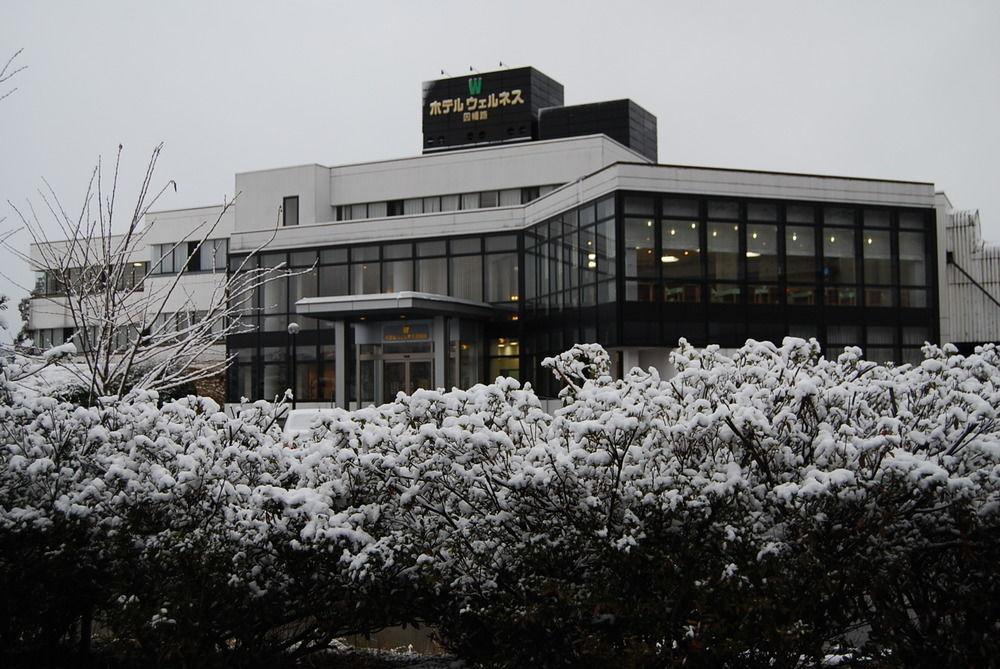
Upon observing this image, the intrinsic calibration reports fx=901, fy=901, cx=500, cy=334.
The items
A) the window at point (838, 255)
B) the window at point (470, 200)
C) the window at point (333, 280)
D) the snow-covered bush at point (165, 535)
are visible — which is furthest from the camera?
the window at point (470, 200)

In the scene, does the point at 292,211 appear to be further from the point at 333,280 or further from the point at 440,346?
the point at 440,346

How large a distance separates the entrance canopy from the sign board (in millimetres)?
28709

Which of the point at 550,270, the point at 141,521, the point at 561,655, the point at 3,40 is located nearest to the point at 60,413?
the point at 141,521

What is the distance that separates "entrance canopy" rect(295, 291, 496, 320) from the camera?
109 feet

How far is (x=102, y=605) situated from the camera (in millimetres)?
6305

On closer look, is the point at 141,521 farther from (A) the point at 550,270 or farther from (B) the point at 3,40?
(A) the point at 550,270

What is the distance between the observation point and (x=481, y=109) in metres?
63.2

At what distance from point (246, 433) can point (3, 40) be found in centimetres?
681

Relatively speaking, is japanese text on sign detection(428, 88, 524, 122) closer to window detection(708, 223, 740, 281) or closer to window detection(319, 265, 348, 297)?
window detection(319, 265, 348, 297)

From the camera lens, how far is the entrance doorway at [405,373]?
34688mm

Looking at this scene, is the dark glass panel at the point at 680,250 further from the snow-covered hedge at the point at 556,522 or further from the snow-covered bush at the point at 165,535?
the snow-covered bush at the point at 165,535

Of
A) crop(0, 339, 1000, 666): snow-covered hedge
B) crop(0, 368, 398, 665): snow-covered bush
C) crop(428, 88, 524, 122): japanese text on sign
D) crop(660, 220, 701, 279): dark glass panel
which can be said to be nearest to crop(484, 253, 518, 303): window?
crop(660, 220, 701, 279): dark glass panel

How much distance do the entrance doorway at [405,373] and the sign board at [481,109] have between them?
2940 cm

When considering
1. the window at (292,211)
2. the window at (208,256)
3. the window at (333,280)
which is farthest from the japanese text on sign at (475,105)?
the window at (333,280)
